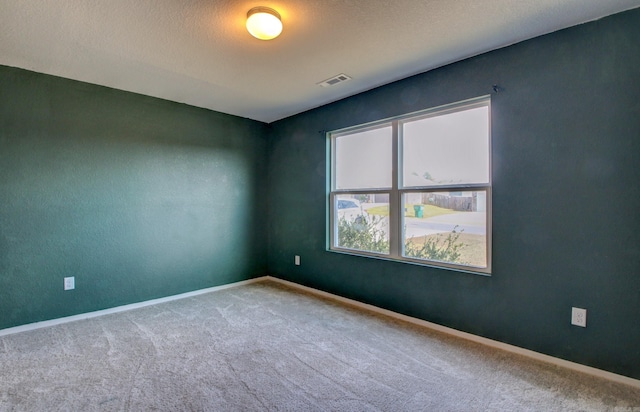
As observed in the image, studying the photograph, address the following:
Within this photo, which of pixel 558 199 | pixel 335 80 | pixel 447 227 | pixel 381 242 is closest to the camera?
pixel 558 199

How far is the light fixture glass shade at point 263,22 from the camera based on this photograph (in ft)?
6.53

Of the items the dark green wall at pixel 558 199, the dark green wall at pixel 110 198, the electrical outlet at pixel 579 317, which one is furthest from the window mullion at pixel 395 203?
the dark green wall at pixel 110 198

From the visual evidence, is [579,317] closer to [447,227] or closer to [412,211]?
[447,227]

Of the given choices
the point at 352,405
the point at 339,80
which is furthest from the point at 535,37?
the point at 352,405

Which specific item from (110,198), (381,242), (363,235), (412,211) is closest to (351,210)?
(363,235)

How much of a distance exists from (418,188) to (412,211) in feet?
0.82

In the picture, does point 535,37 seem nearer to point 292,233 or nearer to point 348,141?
point 348,141

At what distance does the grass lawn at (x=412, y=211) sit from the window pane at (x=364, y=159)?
0.86 ft

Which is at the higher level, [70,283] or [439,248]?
[439,248]

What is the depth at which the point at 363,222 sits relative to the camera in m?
3.66

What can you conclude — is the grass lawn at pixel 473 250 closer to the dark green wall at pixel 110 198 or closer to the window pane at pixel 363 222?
the window pane at pixel 363 222

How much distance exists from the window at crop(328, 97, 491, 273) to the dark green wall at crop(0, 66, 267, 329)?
1589 mm

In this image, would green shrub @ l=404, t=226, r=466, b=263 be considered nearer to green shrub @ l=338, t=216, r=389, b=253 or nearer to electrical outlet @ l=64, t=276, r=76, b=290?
green shrub @ l=338, t=216, r=389, b=253

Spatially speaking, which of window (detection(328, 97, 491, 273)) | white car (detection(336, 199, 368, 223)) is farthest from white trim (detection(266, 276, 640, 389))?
white car (detection(336, 199, 368, 223))
